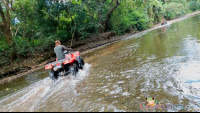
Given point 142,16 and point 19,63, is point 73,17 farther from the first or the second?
point 142,16

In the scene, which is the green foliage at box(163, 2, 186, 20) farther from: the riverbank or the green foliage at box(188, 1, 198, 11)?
the riverbank

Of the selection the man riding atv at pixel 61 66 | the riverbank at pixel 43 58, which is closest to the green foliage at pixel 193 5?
the riverbank at pixel 43 58

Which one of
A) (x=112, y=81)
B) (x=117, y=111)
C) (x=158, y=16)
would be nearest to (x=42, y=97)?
(x=112, y=81)

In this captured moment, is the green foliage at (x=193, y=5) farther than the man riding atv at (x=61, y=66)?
Yes

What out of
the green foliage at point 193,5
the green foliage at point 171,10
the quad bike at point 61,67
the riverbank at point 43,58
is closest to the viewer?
the quad bike at point 61,67

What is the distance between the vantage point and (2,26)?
444 inches

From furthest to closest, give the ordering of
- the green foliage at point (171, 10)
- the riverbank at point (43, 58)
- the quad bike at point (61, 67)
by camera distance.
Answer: the green foliage at point (171, 10) < the riverbank at point (43, 58) < the quad bike at point (61, 67)

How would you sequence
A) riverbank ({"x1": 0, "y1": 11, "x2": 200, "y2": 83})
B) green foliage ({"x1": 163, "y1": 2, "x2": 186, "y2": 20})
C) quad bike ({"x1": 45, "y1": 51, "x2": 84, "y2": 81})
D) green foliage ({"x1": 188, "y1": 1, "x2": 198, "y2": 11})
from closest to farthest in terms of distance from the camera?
quad bike ({"x1": 45, "y1": 51, "x2": 84, "y2": 81}), riverbank ({"x1": 0, "y1": 11, "x2": 200, "y2": 83}), green foliage ({"x1": 163, "y1": 2, "x2": 186, "y2": 20}), green foliage ({"x1": 188, "y1": 1, "x2": 198, "y2": 11})

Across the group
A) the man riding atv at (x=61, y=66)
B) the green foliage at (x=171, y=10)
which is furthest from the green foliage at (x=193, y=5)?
the man riding atv at (x=61, y=66)

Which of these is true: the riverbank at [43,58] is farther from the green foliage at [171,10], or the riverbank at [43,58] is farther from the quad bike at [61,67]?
the green foliage at [171,10]

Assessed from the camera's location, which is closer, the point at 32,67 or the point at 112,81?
the point at 112,81

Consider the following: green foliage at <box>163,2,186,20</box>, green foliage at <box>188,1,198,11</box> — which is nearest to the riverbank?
green foliage at <box>163,2,186,20</box>

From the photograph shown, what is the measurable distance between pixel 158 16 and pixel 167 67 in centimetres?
3588

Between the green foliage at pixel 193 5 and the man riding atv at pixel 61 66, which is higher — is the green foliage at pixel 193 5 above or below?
above
